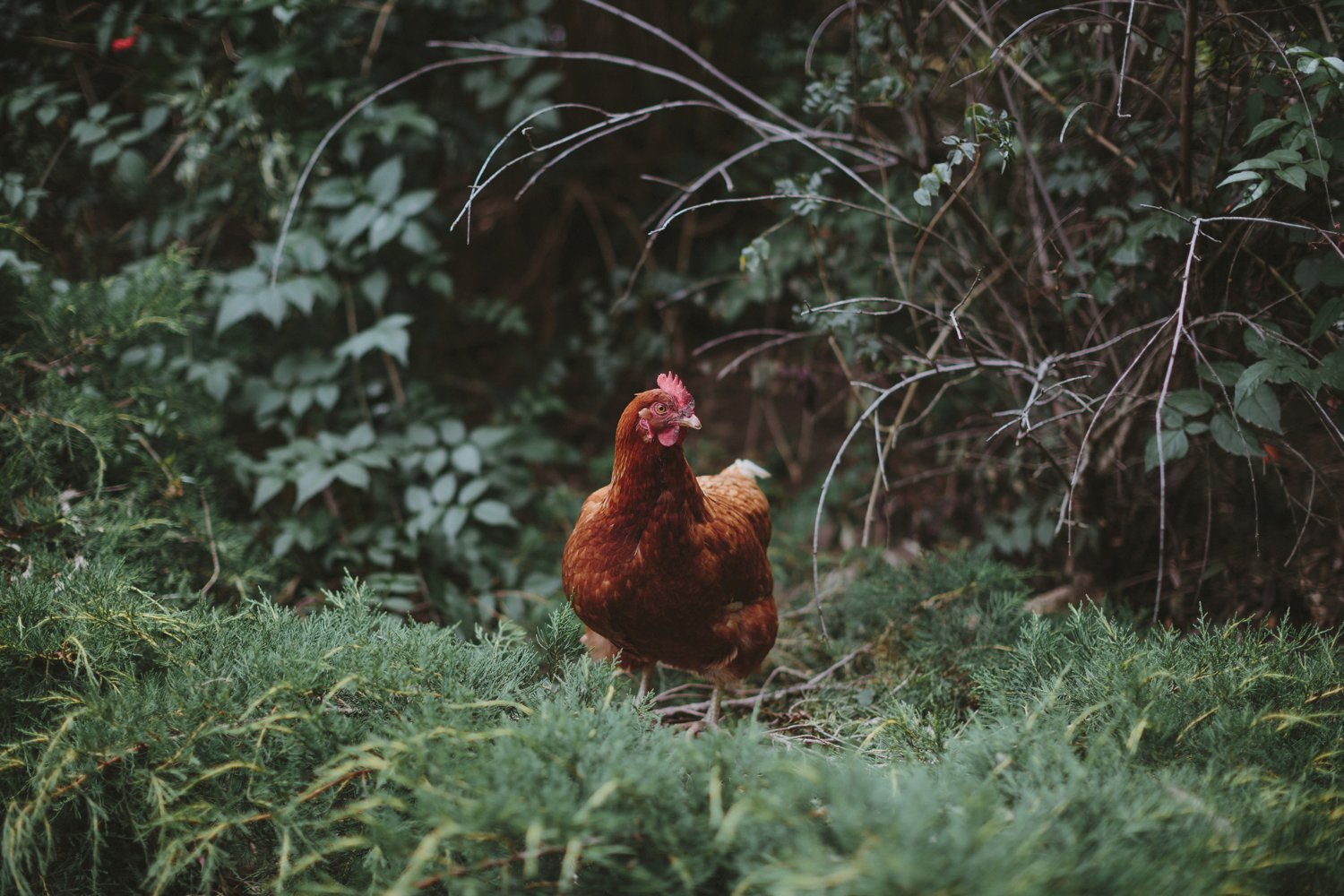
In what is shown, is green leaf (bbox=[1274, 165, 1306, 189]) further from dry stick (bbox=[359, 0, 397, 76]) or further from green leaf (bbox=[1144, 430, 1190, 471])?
dry stick (bbox=[359, 0, 397, 76])

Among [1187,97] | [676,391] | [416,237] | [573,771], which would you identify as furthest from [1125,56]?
[416,237]

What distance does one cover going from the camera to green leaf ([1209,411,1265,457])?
189 cm

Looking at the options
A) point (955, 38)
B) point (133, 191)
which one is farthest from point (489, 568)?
point (955, 38)

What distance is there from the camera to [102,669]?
1.58 meters

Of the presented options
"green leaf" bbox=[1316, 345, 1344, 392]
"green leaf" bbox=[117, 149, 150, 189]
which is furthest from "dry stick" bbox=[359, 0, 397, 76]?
"green leaf" bbox=[1316, 345, 1344, 392]

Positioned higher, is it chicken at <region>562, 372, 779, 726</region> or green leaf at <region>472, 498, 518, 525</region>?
chicken at <region>562, 372, 779, 726</region>

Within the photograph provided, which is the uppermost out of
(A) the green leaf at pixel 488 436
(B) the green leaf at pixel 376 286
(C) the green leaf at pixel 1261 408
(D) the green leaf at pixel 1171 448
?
(C) the green leaf at pixel 1261 408

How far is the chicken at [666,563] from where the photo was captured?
1.90 m

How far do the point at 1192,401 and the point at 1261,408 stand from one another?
14 centimetres

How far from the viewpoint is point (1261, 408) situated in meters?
1.85

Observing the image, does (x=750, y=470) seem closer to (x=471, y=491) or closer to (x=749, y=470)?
(x=749, y=470)

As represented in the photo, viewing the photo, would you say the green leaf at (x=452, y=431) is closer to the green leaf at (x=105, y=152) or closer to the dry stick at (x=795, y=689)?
the dry stick at (x=795, y=689)

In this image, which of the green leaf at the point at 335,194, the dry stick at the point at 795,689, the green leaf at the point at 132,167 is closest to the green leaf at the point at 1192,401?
the dry stick at the point at 795,689

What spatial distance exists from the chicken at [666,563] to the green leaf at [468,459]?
0.96 metres
